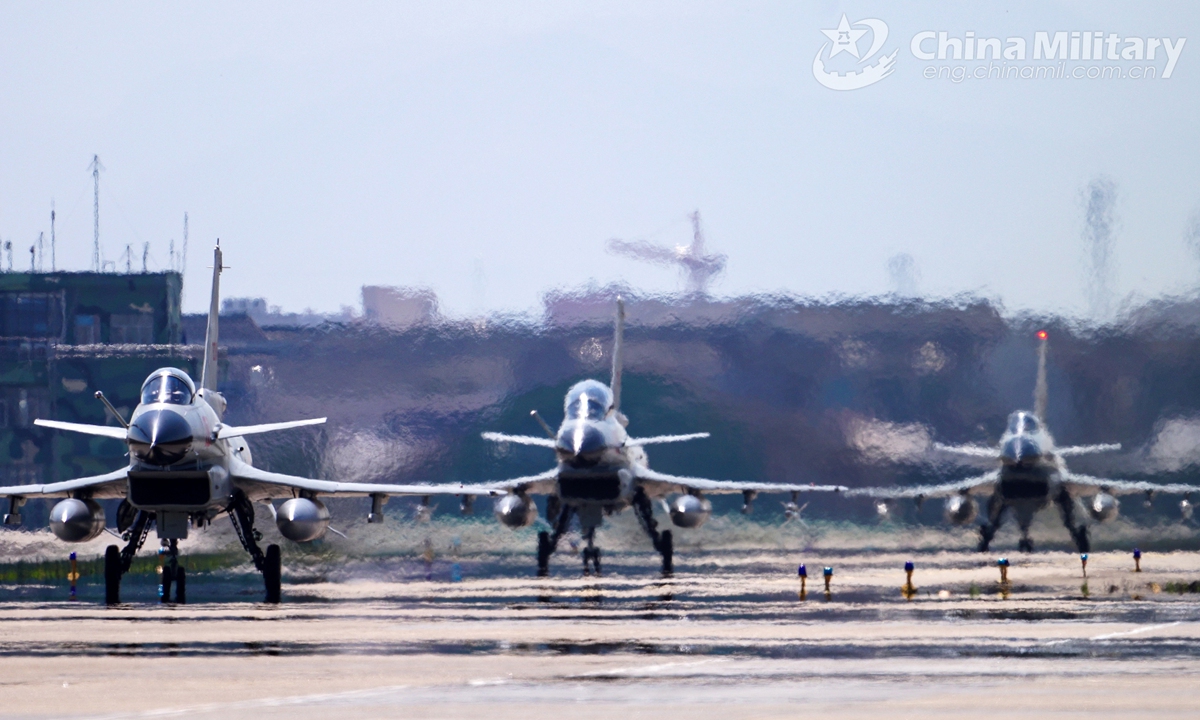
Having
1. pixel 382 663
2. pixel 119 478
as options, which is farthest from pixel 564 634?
pixel 119 478

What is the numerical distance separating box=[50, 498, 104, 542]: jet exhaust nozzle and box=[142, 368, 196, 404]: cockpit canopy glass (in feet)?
10.3

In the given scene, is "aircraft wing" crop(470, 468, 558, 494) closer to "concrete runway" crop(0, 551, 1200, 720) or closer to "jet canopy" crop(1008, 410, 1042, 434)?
"concrete runway" crop(0, 551, 1200, 720)

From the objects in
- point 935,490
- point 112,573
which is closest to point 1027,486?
point 935,490

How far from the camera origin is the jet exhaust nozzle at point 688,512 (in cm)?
4184

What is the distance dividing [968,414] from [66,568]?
25.1 meters

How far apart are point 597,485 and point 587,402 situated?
2.03 metres

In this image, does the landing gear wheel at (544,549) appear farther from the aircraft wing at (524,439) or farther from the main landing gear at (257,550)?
the main landing gear at (257,550)

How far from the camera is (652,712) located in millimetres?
13328

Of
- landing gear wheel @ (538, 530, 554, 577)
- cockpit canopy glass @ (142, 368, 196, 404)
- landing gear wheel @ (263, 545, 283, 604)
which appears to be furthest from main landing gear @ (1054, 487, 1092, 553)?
cockpit canopy glass @ (142, 368, 196, 404)

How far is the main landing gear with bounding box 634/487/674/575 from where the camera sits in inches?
1710

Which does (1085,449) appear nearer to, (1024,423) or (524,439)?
(1024,423)

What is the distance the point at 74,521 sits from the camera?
31.9 metres

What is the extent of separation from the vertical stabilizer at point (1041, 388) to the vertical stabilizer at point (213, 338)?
24.4 m

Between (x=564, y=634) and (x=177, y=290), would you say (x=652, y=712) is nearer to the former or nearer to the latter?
(x=564, y=634)
